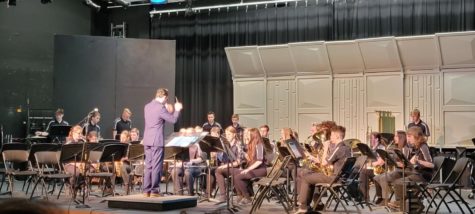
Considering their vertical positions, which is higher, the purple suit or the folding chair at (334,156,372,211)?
the purple suit

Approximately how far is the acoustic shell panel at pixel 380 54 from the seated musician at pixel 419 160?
603 centimetres

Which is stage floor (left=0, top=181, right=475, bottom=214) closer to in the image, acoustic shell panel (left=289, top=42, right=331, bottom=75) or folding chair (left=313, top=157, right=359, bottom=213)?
folding chair (left=313, top=157, right=359, bottom=213)

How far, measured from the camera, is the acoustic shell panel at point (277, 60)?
48.3 feet

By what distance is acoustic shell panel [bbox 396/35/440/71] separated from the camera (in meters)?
13.0

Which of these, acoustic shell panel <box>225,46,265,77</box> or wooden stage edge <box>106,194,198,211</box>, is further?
acoustic shell panel <box>225,46,265,77</box>

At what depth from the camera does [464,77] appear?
12.8m

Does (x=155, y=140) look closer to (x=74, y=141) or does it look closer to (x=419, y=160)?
(x=74, y=141)

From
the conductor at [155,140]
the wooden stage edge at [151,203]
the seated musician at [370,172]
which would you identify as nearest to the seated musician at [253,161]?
the wooden stage edge at [151,203]

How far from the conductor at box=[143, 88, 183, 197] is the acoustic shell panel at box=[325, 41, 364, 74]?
673cm

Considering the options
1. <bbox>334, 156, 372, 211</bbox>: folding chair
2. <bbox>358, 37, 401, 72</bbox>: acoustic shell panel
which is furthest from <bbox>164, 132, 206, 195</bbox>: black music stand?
<bbox>358, 37, 401, 72</bbox>: acoustic shell panel

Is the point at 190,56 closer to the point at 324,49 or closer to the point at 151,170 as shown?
the point at 324,49

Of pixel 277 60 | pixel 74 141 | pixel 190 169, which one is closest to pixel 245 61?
pixel 277 60

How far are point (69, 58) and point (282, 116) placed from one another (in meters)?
5.69

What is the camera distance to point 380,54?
13.6m
